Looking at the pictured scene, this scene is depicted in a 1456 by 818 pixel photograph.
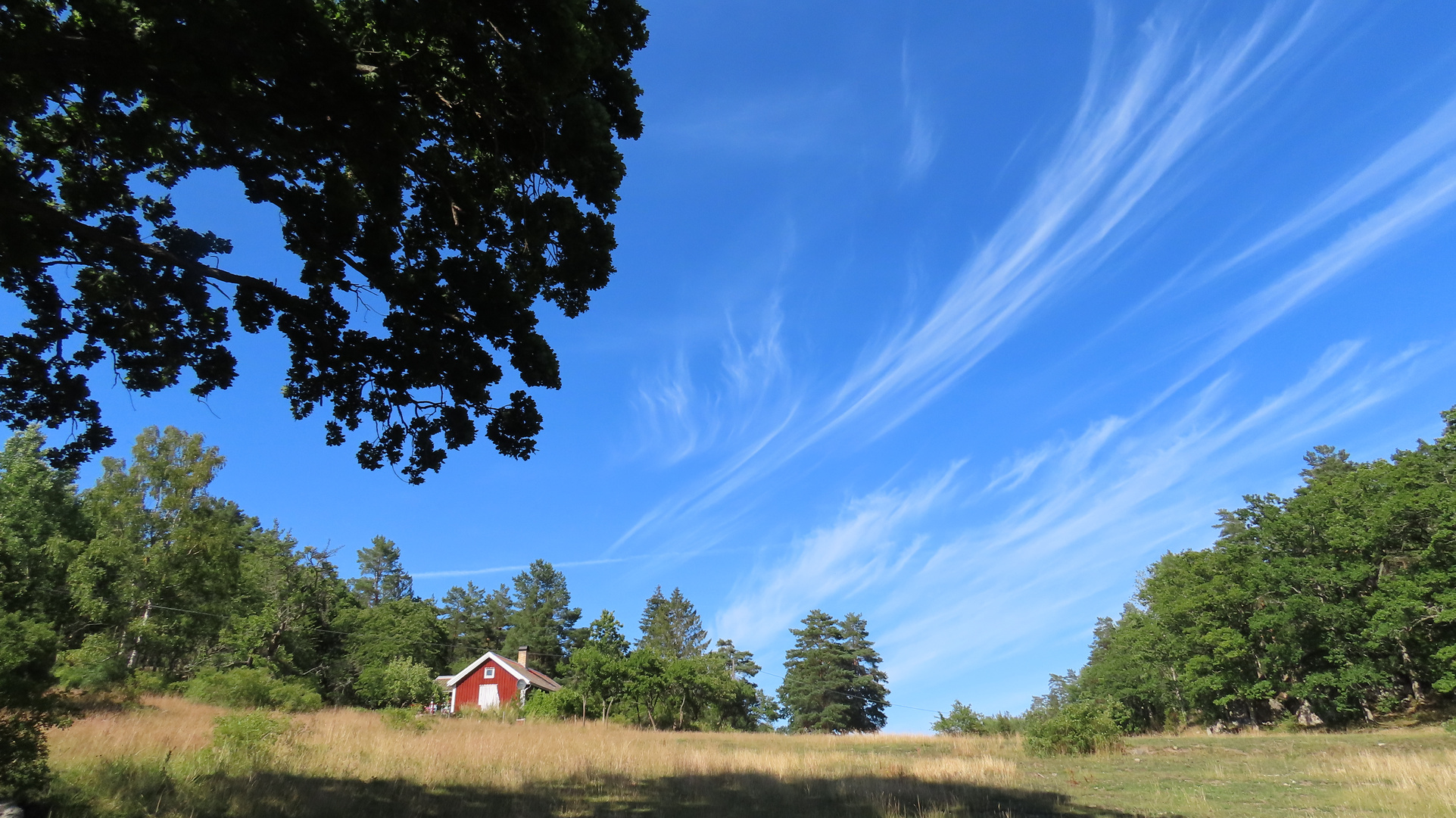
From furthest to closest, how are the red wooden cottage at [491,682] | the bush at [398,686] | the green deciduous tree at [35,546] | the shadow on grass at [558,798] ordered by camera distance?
the red wooden cottage at [491,682] → the bush at [398,686] → the green deciduous tree at [35,546] → the shadow on grass at [558,798]

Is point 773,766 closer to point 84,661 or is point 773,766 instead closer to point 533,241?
point 533,241

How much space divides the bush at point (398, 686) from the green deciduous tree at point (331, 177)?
31.8 m

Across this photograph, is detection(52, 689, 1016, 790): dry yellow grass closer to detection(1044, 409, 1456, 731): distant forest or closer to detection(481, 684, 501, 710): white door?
detection(1044, 409, 1456, 731): distant forest

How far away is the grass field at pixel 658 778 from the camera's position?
10.1 meters

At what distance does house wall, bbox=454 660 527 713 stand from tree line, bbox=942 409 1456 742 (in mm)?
31009

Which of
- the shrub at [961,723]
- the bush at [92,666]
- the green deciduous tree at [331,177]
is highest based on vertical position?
the green deciduous tree at [331,177]

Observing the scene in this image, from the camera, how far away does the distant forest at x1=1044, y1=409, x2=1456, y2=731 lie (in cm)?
3166

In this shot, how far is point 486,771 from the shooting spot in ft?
47.1

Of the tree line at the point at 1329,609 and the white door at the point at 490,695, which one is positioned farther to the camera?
the white door at the point at 490,695

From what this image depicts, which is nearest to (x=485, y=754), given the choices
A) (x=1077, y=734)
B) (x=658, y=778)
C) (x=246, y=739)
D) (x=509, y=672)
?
(x=658, y=778)

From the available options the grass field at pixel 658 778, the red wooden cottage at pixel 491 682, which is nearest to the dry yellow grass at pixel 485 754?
the grass field at pixel 658 778

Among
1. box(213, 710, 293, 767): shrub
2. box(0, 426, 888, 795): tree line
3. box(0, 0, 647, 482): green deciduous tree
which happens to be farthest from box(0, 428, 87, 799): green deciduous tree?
box(0, 0, 647, 482): green deciduous tree

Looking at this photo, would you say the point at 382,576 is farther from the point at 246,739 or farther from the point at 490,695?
the point at 246,739

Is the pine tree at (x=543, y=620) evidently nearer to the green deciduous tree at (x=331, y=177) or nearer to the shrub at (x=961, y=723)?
the shrub at (x=961, y=723)
